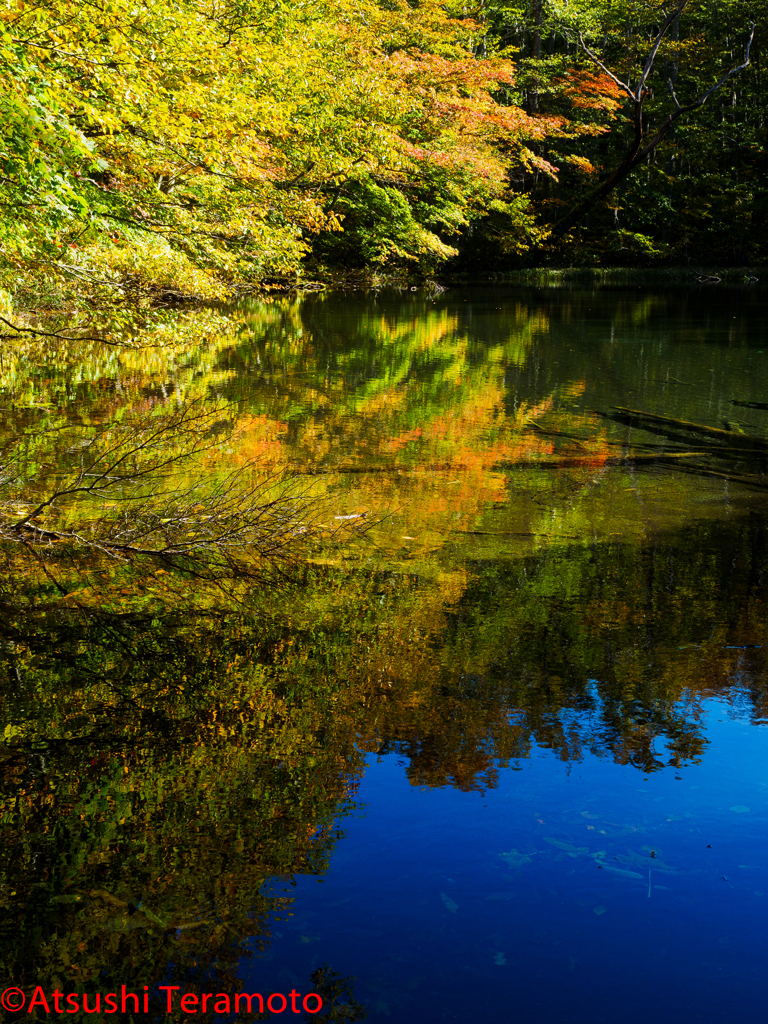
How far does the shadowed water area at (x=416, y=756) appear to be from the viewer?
261 centimetres

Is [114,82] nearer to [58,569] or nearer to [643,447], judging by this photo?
[58,569]

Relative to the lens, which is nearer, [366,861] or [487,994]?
[487,994]

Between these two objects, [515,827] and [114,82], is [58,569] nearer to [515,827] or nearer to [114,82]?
[515,827]

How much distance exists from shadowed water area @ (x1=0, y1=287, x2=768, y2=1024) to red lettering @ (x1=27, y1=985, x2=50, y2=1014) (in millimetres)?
35

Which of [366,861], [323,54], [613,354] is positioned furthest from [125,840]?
[323,54]

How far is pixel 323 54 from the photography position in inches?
829

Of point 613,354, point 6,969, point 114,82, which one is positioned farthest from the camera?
point 613,354

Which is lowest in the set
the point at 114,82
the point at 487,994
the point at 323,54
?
the point at 487,994

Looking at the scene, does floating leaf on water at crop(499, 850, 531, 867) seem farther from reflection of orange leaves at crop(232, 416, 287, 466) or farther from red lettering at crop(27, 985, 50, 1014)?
reflection of orange leaves at crop(232, 416, 287, 466)

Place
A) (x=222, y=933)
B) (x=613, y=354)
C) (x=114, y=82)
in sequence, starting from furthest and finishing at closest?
1. (x=613, y=354)
2. (x=114, y=82)
3. (x=222, y=933)

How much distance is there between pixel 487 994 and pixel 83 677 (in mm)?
2474

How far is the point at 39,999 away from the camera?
242 cm

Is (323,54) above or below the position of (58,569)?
above

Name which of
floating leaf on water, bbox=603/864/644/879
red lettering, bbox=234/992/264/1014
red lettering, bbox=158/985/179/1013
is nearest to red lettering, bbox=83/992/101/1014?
red lettering, bbox=158/985/179/1013
